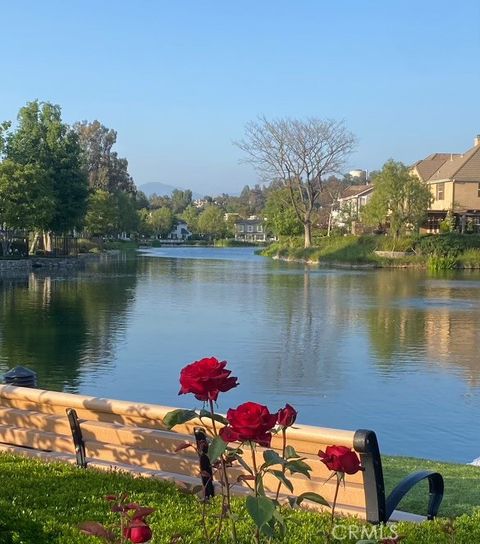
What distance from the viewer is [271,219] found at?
7312 centimetres

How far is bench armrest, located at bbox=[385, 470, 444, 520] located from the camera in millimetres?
3539

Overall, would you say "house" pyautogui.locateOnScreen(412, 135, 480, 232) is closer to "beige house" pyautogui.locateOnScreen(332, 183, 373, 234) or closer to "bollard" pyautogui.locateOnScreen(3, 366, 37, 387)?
"beige house" pyautogui.locateOnScreen(332, 183, 373, 234)

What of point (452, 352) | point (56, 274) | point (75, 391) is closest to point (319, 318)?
point (452, 352)

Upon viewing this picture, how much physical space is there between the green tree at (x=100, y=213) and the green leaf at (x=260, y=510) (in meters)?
63.1

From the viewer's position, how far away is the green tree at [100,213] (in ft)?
215

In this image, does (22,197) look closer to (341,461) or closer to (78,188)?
(78,188)

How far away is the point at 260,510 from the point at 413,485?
156 centimetres

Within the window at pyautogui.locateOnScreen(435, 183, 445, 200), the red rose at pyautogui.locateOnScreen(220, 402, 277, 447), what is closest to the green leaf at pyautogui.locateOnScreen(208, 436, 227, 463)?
→ the red rose at pyautogui.locateOnScreen(220, 402, 277, 447)

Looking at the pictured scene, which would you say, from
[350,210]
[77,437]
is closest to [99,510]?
[77,437]

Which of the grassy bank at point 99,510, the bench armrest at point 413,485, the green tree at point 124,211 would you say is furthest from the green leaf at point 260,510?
the green tree at point 124,211

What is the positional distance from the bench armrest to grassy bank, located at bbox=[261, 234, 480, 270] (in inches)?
1708

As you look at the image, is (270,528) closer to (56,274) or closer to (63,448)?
(63,448)

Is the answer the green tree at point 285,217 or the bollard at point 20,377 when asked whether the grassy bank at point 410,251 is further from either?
the bollard at point 20,377

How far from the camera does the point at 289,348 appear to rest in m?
15.2
